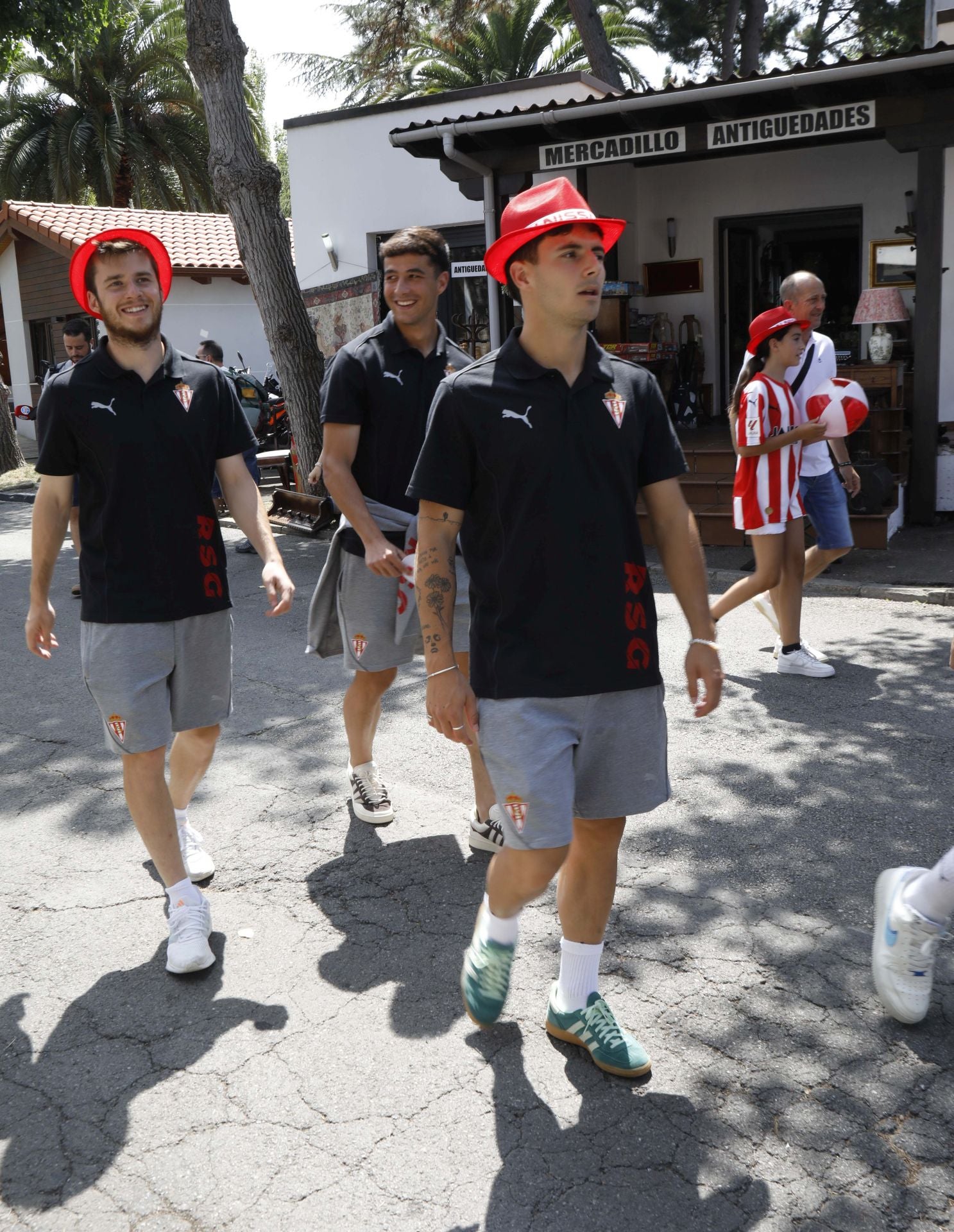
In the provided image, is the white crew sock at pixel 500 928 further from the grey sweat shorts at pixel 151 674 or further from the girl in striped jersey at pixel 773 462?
the girl in striped jersey at pixel 773 462

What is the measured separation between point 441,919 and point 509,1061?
799 millimetres

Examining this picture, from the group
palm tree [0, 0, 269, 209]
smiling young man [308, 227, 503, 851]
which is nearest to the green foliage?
palm tree [0, 0, 269, 209]

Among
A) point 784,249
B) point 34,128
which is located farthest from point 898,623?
point 34,128

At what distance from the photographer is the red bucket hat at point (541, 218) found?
8.23 ft

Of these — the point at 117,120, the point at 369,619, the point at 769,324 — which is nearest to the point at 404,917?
the point at 369,619

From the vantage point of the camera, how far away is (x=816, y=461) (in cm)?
638

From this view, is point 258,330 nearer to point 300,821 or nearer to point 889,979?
point 300,821

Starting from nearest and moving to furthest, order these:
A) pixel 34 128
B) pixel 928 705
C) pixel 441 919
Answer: pixel 441 919, pixel 928 705, pixel 34 128

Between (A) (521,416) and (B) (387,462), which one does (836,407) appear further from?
(A) (521,416)

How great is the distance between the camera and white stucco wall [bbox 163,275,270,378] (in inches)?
998

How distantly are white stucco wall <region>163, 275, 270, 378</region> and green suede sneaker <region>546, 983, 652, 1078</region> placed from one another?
23.5 m

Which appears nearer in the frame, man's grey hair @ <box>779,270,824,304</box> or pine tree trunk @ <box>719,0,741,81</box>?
man's grey hair @ <box>779,270,824,304</box>

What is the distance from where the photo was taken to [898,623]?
7.16m

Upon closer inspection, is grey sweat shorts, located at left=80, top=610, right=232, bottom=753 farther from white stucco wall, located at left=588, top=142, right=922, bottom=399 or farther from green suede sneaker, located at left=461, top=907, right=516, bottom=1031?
white stucco wall, located at left=588, top=142, right=922, bottom=399
